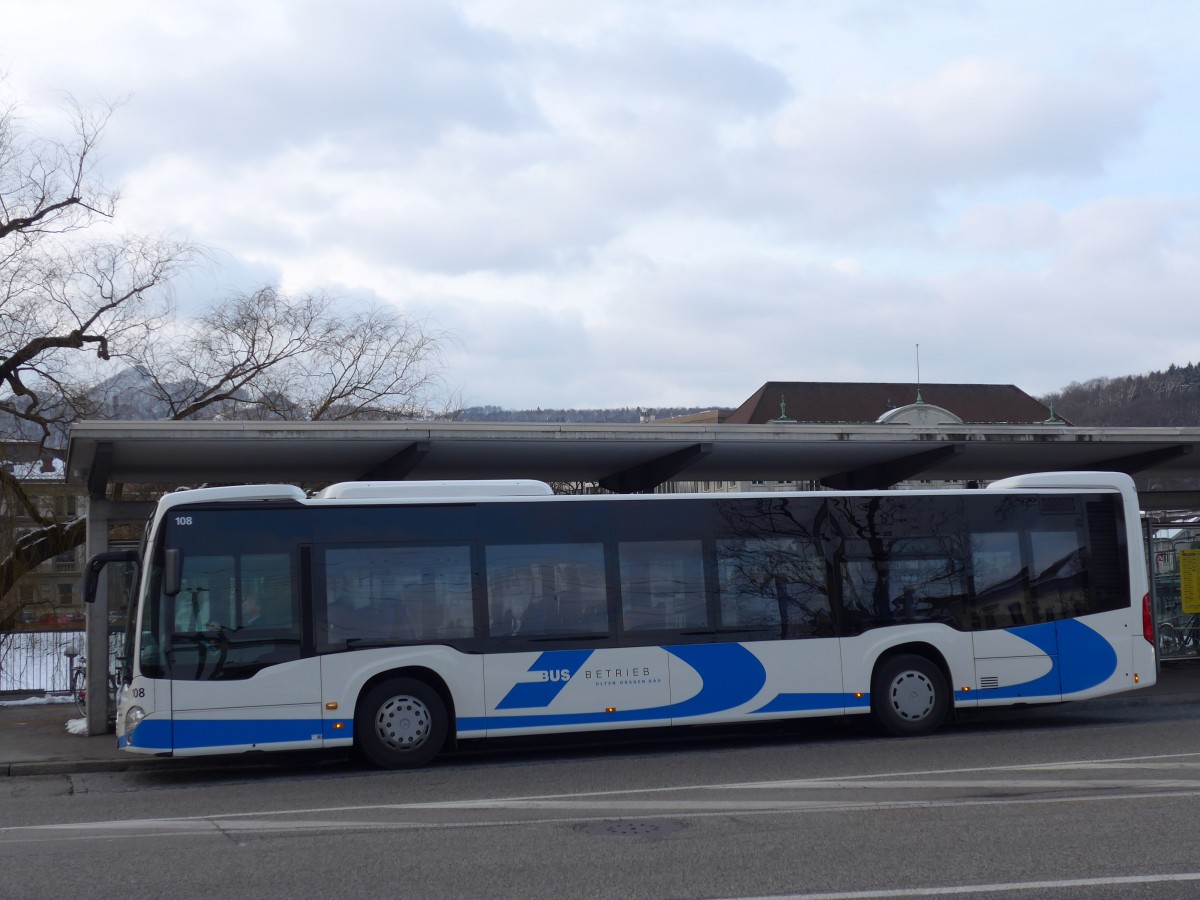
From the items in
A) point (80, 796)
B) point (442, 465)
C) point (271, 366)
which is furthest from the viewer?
point (271, 366)

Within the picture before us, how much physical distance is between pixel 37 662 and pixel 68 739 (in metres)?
8.21

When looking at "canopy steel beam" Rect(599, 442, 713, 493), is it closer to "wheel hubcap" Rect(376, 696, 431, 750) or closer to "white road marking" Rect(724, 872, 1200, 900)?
"wheel hubcap" Rect(376, 696, 431, 750)

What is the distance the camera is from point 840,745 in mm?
13328

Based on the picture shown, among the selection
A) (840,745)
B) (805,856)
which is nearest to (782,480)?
(840,745)

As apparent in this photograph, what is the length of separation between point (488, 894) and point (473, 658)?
5.97m

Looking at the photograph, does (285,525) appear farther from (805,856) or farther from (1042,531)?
(1042,531)

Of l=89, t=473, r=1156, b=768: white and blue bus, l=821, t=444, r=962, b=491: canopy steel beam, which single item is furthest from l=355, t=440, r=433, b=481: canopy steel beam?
l=821, t=444, r=962, b=491: canopy steel beam

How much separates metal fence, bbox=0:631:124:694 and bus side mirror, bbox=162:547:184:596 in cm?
1073

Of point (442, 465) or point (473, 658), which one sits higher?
point (442, 465)

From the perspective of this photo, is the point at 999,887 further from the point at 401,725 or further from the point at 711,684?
the point at 401,725

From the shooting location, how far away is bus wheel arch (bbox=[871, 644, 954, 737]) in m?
13.8

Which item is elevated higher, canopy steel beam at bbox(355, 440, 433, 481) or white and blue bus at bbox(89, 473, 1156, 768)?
canopy steel beam at bbox(355, 440, 433, 481)

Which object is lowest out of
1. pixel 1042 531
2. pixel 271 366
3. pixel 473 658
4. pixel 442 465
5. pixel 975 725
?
pixel 975 725

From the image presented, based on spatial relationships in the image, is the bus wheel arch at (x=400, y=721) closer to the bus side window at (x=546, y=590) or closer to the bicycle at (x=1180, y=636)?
the bus side window at (x=546, y=590)
